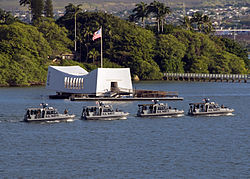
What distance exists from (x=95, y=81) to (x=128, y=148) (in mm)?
72105

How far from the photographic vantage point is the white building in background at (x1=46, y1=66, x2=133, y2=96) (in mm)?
155750

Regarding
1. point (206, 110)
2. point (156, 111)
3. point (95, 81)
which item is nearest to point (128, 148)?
point (156, 111)

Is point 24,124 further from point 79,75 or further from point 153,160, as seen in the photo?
point 79,75

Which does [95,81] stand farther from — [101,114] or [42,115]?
[42,115]

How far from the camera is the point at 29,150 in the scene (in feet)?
272

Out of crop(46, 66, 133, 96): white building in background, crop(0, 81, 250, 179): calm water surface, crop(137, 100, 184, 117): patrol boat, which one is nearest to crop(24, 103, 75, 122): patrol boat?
crop(0, 81, 250, 179): calm water surface

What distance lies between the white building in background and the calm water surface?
3195 cm

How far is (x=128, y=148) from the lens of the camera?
279 feet

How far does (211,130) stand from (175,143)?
14525 millimetres

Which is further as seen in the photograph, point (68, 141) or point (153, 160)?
point (68, 141)

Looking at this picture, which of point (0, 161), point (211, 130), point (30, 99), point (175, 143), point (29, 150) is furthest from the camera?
point (30, 99)

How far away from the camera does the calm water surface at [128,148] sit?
234ft

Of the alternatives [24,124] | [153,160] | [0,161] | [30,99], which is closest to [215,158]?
[153,160]

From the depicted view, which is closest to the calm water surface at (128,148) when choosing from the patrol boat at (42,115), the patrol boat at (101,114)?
the patrol boat at (42,115)
